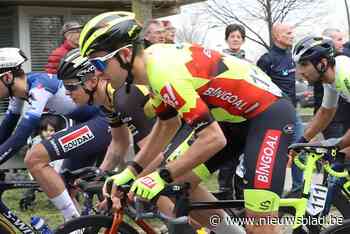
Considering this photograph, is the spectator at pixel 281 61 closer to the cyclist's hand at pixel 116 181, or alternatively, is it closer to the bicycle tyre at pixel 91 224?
the cyclist's hand at pixel 116 181

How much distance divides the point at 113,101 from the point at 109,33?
4.14 feet

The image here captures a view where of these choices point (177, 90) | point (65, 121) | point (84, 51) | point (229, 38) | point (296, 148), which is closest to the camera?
point (177, 90)

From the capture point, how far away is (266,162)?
3748 millimetres

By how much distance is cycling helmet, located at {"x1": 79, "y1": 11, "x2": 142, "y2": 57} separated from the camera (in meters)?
3.46

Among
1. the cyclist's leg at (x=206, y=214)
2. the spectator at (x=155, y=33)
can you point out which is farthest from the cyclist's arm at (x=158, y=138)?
the spectator at (x=155, y=33)

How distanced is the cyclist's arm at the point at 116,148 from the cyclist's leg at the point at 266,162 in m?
1.28

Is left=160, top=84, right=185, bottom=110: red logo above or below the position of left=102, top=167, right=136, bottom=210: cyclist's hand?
above

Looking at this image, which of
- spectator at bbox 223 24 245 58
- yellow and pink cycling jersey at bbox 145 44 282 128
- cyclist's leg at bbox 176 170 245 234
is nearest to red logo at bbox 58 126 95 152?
yellow and pink cycling jersey at bbox 145 44 282 128

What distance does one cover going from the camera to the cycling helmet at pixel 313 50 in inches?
176

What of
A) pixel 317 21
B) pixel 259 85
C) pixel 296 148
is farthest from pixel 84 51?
pixel 317 21

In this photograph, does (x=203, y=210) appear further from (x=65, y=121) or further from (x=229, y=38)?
(x=229, y=38)

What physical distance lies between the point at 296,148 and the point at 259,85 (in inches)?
31.7

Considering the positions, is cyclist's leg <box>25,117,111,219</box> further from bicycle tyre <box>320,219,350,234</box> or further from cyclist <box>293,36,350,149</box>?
bicycle tyre <box>320,219,350,234</box>

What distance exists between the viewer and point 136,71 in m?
3.45
